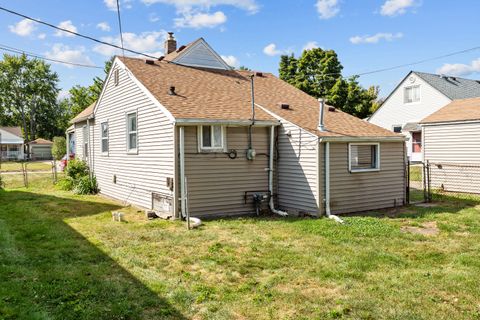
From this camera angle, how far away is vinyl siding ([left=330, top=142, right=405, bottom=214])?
10.5 m

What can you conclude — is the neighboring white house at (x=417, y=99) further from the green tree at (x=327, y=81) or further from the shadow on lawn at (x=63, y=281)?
the shadow on lawn at (x=63, y=281)

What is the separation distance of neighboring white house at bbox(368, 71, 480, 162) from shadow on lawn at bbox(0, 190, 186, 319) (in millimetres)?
25549

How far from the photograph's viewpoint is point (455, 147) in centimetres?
1562

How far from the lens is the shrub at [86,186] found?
15.8 m

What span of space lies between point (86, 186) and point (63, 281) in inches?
435

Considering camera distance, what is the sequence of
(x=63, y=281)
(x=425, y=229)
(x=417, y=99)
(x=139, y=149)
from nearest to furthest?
1. (x=63, y=281)
2. (x=425, y=229)
3. (x=139, y=149)
4. (x=417, y=99)

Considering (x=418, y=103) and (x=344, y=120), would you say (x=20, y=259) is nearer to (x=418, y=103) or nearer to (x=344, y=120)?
(x=344, y=120)

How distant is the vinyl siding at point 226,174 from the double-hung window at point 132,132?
3.23m

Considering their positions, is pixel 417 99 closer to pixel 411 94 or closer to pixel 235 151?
pixel 411 94

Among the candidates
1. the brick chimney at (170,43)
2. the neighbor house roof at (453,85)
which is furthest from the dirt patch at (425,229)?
the neighbor house roof at (453,85)

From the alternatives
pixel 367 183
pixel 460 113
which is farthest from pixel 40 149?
pixel 367 183

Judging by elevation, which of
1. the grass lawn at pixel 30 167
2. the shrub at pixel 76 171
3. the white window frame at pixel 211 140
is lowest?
the grass lawn at pixel 30 167

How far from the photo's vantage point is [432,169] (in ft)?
54.7

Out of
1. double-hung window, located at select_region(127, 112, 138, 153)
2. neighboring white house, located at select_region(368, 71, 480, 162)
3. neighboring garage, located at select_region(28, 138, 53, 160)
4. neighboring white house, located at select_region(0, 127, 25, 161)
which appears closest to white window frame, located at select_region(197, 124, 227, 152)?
double-hung window, located at select_region(127, 112, 138, 153)
